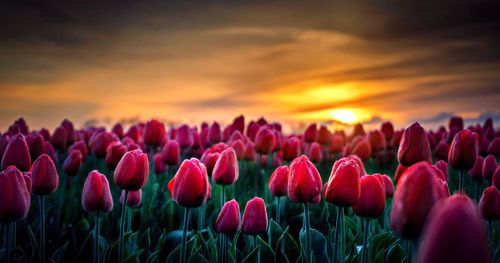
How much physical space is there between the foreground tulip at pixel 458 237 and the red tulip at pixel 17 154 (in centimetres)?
438

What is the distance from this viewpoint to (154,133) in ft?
25.0

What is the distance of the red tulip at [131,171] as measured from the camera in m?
3.62

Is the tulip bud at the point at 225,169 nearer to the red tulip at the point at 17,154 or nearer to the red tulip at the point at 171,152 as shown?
the red tulip at the point at 17,154

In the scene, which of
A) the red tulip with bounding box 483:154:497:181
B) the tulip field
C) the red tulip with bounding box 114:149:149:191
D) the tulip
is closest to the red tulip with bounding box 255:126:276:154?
the tulip field

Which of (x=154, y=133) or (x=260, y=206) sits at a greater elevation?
(x=154, y=133)

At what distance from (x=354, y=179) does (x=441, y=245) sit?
1.82 metres

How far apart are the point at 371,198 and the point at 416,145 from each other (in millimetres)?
607

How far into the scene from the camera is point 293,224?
20.2 ft

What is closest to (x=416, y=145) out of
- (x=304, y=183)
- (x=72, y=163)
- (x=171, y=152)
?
(x=304, y=183)

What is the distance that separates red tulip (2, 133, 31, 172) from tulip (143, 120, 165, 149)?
306cm

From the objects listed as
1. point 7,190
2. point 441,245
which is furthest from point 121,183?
point 441,245

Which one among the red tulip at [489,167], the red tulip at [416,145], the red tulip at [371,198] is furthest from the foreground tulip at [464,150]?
the red tulip at [489,167]

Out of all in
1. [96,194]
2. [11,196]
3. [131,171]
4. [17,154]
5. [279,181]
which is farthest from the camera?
[17,154]

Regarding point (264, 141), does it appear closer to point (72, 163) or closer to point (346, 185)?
point (72, 163)
